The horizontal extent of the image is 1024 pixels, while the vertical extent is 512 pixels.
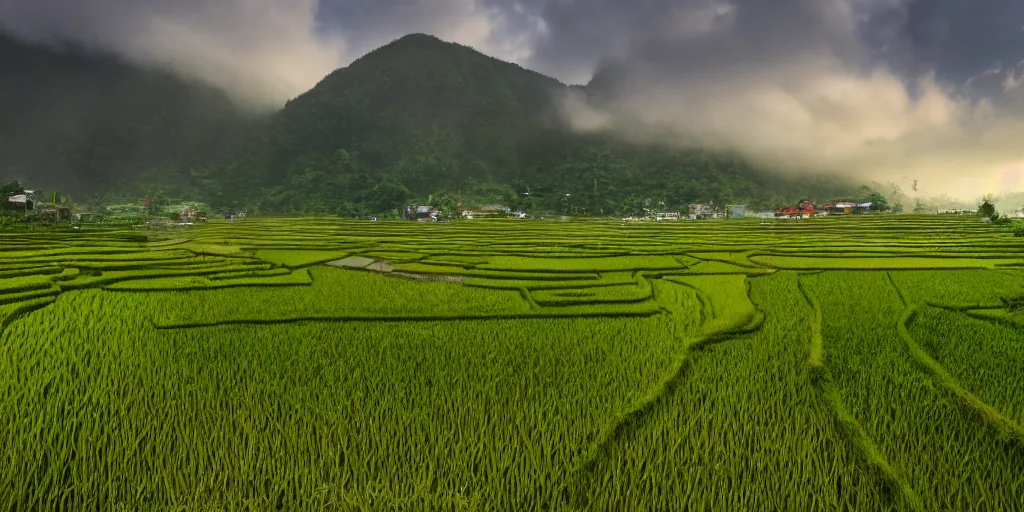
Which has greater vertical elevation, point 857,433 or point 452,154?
point 452,154

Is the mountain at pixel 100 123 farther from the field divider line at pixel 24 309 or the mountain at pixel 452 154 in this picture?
the field divider line at pixel 24 309

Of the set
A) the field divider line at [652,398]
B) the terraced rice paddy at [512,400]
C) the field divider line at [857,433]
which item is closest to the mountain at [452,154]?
the terraced rice paddy at [512,400]

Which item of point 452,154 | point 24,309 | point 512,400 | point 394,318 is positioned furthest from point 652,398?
point 452,154

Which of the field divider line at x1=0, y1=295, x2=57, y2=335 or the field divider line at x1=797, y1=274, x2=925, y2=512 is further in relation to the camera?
the field divider line at x1=0, y1=295, x2=57, y2=335

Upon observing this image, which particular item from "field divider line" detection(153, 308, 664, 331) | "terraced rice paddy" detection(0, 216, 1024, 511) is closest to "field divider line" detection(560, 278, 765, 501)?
"terraced rice paddy" detection(0, 216, 1024, 511)

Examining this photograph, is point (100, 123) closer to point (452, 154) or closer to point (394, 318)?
point (452, 154)

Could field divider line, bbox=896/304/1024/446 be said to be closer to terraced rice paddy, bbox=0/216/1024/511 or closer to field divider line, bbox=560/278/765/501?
terraced rice paddy, bbox=0/216/1024/511
